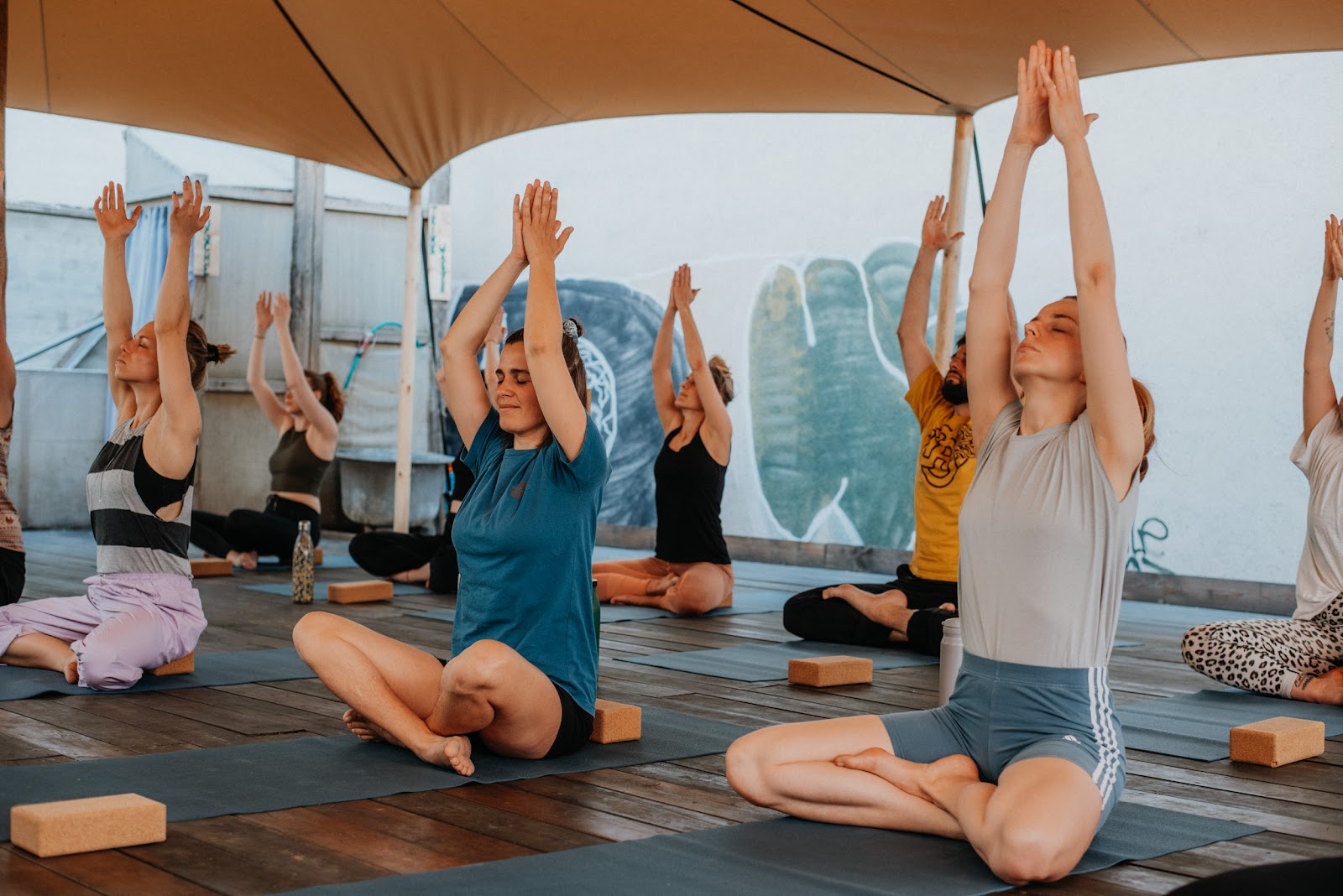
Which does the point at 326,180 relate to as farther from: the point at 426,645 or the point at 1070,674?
the point at 1070,674

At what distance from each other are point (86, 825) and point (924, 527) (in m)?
3.04

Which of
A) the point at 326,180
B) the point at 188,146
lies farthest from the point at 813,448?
the point at 188,146

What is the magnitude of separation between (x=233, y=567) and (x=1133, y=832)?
5.20m

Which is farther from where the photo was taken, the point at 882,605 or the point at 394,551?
the point at 394,551

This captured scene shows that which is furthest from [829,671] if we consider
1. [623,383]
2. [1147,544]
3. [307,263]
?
[307,263]

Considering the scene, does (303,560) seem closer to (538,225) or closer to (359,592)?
(359,592)

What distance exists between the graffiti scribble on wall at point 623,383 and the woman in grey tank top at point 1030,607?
6771 mm

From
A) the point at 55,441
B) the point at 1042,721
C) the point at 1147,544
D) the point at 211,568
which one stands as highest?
the point at 55,441

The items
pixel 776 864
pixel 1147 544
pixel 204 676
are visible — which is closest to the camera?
pixel 776 864

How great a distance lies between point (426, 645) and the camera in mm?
4148

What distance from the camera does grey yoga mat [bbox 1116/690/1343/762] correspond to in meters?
3.02

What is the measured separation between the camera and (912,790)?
2137 mm

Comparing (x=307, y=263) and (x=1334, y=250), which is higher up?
(x=307, y=263)

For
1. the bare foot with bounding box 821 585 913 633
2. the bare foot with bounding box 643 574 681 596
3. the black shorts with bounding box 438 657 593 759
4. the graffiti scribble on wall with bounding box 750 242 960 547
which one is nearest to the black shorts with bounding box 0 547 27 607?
the black shorts with bounding box 438 657 593 759
